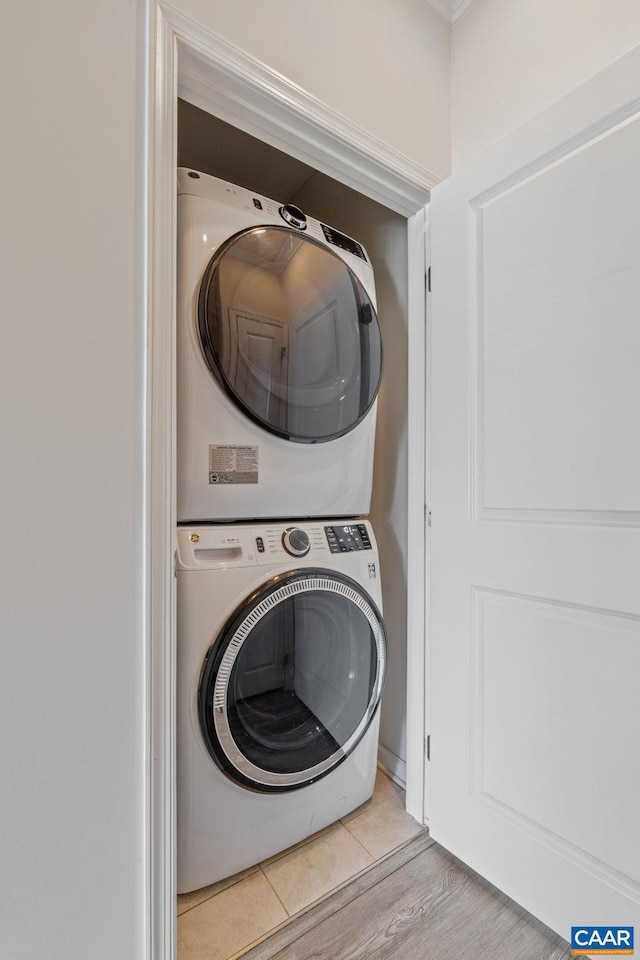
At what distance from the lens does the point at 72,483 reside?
0.73 metres

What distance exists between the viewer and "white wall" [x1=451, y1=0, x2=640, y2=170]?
0.97m

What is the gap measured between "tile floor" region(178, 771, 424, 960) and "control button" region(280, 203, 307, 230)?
177cm

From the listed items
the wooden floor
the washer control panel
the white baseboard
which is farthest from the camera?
the white baseboard

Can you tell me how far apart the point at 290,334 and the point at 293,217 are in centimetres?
37

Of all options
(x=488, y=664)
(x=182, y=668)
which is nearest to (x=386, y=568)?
(x=488, y=664)

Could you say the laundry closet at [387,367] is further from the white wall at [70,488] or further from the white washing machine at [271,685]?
the white wall at [70,488]

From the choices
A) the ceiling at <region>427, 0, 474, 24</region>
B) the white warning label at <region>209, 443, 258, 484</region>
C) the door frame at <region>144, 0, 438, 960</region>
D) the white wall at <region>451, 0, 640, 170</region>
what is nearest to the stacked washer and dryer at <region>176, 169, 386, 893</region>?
the white warning label at <region>209, 443, 258, 484</region>

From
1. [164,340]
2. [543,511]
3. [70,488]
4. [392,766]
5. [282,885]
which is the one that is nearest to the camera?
[70,488]

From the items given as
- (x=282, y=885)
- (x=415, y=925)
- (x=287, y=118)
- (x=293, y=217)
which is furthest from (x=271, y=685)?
(x=287, y=118)

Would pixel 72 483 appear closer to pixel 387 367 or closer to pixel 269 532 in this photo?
pixel 269 532

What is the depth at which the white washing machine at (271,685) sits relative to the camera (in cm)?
97

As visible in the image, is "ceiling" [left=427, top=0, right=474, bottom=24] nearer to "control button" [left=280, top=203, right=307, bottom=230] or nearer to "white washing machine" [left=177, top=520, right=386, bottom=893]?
"control button" [left=280, top=203, right=307, bottom=230]

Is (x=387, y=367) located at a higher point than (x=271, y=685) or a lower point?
higher

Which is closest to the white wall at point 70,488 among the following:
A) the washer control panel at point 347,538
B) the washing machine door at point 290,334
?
the washing machine door at point 290,334
